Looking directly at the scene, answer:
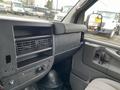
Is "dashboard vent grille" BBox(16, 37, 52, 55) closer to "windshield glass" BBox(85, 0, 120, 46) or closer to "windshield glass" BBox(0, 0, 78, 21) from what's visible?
"windshield glass" BBox(0, 0, 78, 21)

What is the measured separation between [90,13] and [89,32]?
27cm

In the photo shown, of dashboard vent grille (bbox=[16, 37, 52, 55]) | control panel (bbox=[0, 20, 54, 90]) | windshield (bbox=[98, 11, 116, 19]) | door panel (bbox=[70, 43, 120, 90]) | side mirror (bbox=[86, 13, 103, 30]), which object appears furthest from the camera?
side mirror (bbox=[86, 13, 103, 30])

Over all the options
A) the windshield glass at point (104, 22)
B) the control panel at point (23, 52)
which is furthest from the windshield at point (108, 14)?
the control panel at point (23, 52)

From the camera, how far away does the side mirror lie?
6.95 feet

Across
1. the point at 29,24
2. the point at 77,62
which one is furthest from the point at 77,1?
the point at 29,24

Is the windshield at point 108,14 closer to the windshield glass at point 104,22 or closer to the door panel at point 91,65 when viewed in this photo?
the windshield glass at point 104,22

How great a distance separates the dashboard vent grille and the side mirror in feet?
3.22

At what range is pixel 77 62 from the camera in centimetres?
216

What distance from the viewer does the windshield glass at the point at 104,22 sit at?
6.28 feet

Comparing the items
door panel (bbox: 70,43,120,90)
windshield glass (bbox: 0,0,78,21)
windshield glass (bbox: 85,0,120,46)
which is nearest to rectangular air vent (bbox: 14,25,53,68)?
windshield glass (bbox: 0,0,78,21)

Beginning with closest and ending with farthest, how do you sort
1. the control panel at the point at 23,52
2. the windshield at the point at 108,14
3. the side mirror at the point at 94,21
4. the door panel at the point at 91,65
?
the control panel at the point at 23,52
the door panel at the point at 91,65
the windshield at the point at 108,14
the side mirror at the point at 94,21

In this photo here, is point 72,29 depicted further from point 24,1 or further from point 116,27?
point 116,27

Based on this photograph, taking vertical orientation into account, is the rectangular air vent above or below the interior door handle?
above

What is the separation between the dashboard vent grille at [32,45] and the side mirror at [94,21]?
0.98 metres
